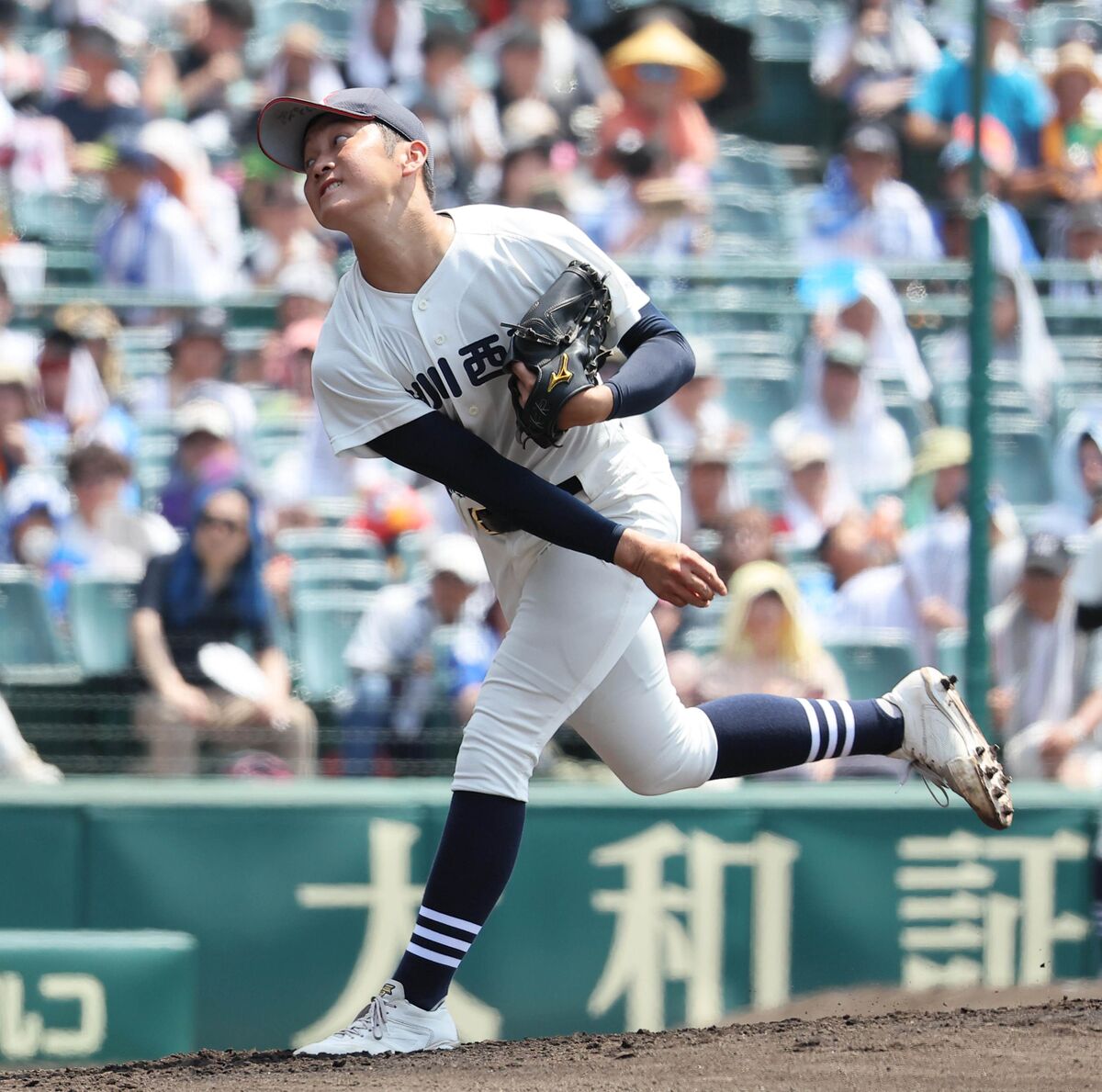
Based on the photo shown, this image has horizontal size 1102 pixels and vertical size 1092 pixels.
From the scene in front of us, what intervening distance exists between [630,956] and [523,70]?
15.4 feet

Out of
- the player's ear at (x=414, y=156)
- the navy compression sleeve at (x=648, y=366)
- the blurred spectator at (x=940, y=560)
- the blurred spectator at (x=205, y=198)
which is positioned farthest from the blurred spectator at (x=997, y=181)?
the player's ear at (x=414, y=156)

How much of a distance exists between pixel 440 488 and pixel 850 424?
1.49m

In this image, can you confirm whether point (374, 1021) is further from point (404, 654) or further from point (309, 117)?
point (404, 654)

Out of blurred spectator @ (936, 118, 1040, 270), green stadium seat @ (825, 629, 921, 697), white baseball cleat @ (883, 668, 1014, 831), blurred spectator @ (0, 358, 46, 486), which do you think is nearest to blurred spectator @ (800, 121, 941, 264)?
blurred spectator @ (936, 118, 1040, 270)

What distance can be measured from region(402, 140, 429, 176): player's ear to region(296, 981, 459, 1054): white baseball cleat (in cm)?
145

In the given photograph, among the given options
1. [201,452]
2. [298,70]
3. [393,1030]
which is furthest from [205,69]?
[393,1030]

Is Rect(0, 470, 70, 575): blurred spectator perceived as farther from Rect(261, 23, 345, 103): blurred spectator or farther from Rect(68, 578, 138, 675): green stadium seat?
Rect(261, 23, 345, 103): blurred spectator

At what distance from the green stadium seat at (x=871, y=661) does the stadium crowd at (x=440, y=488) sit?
2 cm

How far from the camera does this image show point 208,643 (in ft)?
17.1

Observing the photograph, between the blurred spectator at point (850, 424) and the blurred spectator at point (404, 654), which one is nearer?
the blurred spectator at point (404, 654)

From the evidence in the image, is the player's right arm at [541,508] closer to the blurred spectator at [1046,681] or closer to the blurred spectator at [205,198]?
the blurred spectator at [1046,681]

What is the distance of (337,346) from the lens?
10.3ft

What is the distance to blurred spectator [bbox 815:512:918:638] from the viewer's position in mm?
5641

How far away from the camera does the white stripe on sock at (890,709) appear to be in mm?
3541
